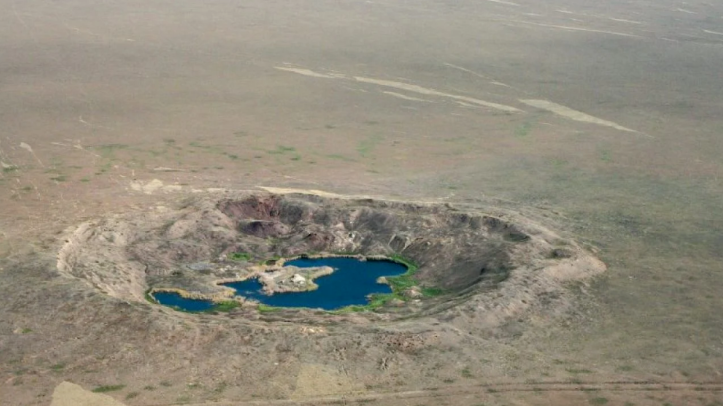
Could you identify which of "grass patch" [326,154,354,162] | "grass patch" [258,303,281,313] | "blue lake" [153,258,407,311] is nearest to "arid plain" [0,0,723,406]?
"grass patch" [326,154,354,162]

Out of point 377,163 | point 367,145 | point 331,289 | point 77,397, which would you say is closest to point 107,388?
point 77,397

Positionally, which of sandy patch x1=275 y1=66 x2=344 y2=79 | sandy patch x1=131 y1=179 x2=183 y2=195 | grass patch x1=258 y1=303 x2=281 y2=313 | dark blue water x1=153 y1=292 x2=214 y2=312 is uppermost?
sandy patch x1=131 y1=179 x2=183 y2=195

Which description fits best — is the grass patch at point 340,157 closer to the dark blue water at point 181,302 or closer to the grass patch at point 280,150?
the grass patch at point 280,150

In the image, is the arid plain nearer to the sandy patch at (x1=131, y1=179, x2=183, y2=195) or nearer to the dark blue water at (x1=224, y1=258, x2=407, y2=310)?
the sandy patch at (x1=131, y1=179, x2=183, y2=195)

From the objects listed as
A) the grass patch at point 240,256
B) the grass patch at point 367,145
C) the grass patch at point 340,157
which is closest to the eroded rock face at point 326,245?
the grass patch at point 240,256

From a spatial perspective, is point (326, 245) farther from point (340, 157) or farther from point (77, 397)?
point (77, 397)

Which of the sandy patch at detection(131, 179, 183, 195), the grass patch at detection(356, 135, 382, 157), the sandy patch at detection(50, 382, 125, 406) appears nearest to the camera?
the sandy patch at detection(50, 382, 125, 406)

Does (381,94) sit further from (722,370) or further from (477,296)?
(722,370)
